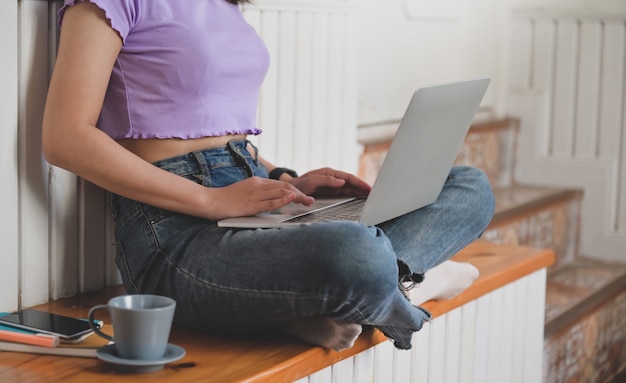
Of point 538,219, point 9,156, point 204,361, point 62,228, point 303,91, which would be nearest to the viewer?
point 204,361

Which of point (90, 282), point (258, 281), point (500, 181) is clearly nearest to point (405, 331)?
point (258, 281)

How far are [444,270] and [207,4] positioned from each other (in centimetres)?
66

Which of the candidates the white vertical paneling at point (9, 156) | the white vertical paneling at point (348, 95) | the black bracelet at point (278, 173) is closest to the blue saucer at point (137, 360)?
the white vertical paneling at point (9, 156)

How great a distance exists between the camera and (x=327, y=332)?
1363 millimetres

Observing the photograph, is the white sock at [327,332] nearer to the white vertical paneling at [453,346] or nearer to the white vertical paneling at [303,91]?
the white vertical paneling at [453,346]

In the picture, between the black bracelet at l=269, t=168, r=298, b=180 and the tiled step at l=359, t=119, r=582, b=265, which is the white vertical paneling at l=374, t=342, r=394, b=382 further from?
the tiled step at l=359, t=119, r=582, b=265

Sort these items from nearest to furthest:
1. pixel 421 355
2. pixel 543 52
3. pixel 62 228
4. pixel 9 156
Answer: pixel 9 156 < pixel 62 228 < pixel 421 355 < pixel 543 52

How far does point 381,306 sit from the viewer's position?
4.22ft

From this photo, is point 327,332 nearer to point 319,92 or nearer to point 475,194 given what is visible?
point 475,194

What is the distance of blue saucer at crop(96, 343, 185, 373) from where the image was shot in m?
1.18

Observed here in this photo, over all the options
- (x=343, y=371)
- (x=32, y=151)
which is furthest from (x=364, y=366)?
(x=32, y=151)

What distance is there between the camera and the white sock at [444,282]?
1.65 metres

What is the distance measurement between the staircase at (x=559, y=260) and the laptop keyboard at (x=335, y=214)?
3.35ft

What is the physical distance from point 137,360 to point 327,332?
310mm
